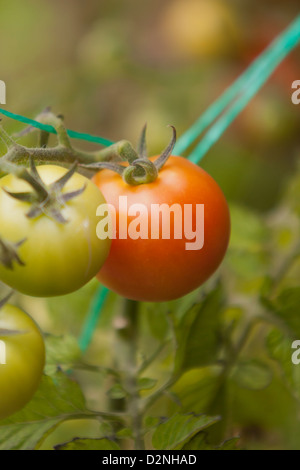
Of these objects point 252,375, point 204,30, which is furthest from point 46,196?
point 204,30

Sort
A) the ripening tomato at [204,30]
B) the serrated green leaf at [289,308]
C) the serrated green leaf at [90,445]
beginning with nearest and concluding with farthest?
1. the serrated green leaf at [90,445]
2. the serrated green leaf at [289,308]
3. the ripening tomato at [204,30]

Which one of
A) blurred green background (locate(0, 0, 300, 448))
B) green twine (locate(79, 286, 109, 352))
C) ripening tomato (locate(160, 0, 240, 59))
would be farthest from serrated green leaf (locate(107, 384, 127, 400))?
ripening tomato (locate(160, 0, 240, 59))

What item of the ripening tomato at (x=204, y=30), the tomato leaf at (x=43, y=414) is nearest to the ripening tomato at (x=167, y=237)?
the tomato leaf at (x=43, y=414)

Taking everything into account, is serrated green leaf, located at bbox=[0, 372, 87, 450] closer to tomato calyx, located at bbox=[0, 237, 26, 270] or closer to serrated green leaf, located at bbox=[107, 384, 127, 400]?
serrated green leaf, located at bbox=[107, 384, 127, 400]

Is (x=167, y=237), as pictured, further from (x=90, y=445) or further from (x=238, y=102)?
(x=238, y=102)

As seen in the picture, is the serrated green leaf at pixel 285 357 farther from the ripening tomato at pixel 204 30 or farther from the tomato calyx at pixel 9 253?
the ripening tomato at pixel 204 30

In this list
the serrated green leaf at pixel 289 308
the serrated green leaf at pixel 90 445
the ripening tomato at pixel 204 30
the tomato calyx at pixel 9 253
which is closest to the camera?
the tomato calyx at pixel 9 253
